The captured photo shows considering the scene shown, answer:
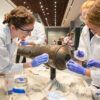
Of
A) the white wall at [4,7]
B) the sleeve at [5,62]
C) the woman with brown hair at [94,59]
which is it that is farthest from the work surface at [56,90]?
the white wall at [4,7]

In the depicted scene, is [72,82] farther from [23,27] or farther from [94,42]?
[23,27]

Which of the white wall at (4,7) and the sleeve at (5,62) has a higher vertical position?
the white wall at (4,7)

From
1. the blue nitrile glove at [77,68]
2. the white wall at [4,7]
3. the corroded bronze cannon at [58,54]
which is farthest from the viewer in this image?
the white wall at [4,7]

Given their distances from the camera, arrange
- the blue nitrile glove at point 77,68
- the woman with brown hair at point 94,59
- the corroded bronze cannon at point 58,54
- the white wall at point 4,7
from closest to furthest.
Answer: the woman with brown hair at point 94,59, the blue nitrile glove at point 77,68, the corroded bronze cannon at point 58,54, the white wall at point 4,7

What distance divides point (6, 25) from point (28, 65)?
375mm

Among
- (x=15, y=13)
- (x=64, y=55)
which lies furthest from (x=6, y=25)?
(x=64, y=55)

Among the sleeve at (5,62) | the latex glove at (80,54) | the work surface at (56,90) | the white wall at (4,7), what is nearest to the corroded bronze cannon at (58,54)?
the latex glove at (80,54)

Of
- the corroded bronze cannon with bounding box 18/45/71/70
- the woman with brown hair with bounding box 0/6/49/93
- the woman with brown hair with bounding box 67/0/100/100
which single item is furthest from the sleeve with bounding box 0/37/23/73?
the woman with brown hair with bounding box 67/0/100/100

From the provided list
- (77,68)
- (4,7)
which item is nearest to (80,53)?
(77,68)

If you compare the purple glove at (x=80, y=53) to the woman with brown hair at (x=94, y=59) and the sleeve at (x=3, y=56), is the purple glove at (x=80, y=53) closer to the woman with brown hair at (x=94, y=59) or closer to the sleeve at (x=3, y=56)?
the woman with brown hair at (x=94, y=59)

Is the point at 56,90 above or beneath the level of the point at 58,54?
beneath

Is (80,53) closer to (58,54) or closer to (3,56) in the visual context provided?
(58,54)

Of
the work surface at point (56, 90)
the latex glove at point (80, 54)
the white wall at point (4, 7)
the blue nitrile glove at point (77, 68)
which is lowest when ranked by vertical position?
the work surface at point (56, 90)

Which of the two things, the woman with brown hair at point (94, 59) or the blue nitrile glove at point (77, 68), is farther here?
the blue nitrile glove at point (77, 68)
